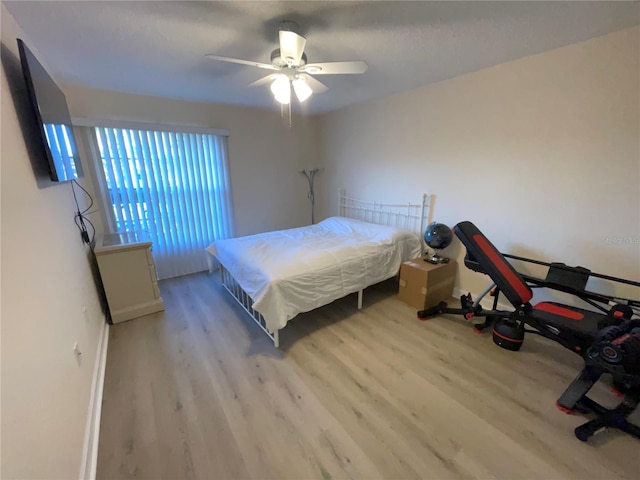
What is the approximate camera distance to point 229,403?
174 cm

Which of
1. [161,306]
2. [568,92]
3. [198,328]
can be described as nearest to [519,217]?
[568,92]

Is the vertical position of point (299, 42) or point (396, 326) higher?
point (299, 42)

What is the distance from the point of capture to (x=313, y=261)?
2.41 m

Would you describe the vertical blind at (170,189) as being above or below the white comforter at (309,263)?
above

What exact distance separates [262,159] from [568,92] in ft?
11.3

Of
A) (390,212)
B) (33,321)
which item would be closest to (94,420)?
(33,321)

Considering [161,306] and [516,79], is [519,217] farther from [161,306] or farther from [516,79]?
[161,306]

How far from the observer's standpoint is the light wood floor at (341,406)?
4.53 feet

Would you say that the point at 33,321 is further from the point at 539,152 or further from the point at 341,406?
the point at 539,152

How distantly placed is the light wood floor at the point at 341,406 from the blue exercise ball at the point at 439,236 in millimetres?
797

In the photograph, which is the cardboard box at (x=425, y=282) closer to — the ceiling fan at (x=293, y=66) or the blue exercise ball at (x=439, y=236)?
the blue exercise ball at (x=439, y=236)

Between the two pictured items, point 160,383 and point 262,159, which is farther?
point 262,159

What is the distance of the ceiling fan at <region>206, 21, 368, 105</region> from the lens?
5.07ft

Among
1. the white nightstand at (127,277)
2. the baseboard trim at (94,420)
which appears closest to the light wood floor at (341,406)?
the baseboard trim at (94,420)
